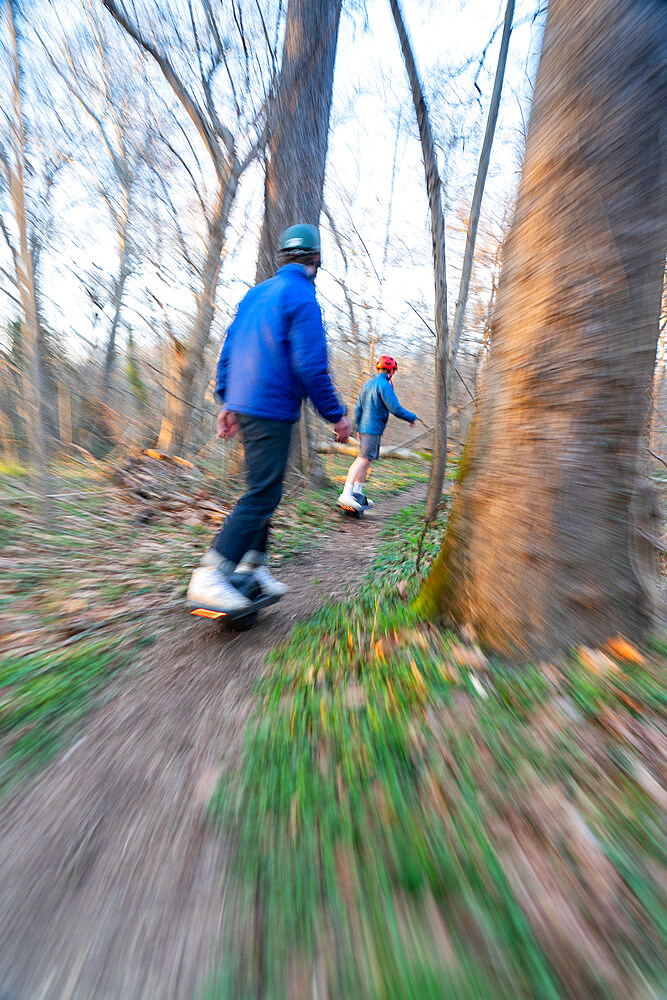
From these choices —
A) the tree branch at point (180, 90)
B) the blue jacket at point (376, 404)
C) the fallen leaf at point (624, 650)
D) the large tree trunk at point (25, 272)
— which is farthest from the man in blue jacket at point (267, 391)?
the tree branch at point (180, 90)

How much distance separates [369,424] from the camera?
7.19 m

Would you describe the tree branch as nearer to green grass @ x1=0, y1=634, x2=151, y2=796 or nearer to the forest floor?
green grass @ x1=0, y1=634, x2=151, y2=796

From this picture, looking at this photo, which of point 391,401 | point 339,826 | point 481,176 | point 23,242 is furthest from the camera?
point 391,401

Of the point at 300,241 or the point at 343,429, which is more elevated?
the point at 300,241

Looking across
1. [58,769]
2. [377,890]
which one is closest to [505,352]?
[377,890]

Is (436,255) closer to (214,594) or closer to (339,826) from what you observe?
(214,594)

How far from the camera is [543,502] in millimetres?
2109

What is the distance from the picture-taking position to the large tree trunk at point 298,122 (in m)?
6.47

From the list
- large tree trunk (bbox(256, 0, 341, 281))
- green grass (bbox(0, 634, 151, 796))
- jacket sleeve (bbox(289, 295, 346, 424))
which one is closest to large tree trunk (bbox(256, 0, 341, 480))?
large tree trunk (bbox(256, 0, 341, 281))

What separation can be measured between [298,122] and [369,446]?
4.33 m

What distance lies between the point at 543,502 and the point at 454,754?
1054mm

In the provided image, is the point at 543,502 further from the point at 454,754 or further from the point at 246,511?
the point at 246,511

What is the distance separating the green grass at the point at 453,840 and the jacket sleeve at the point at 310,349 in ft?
5.51

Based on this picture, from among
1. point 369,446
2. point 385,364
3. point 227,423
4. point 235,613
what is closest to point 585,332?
point 227,423
